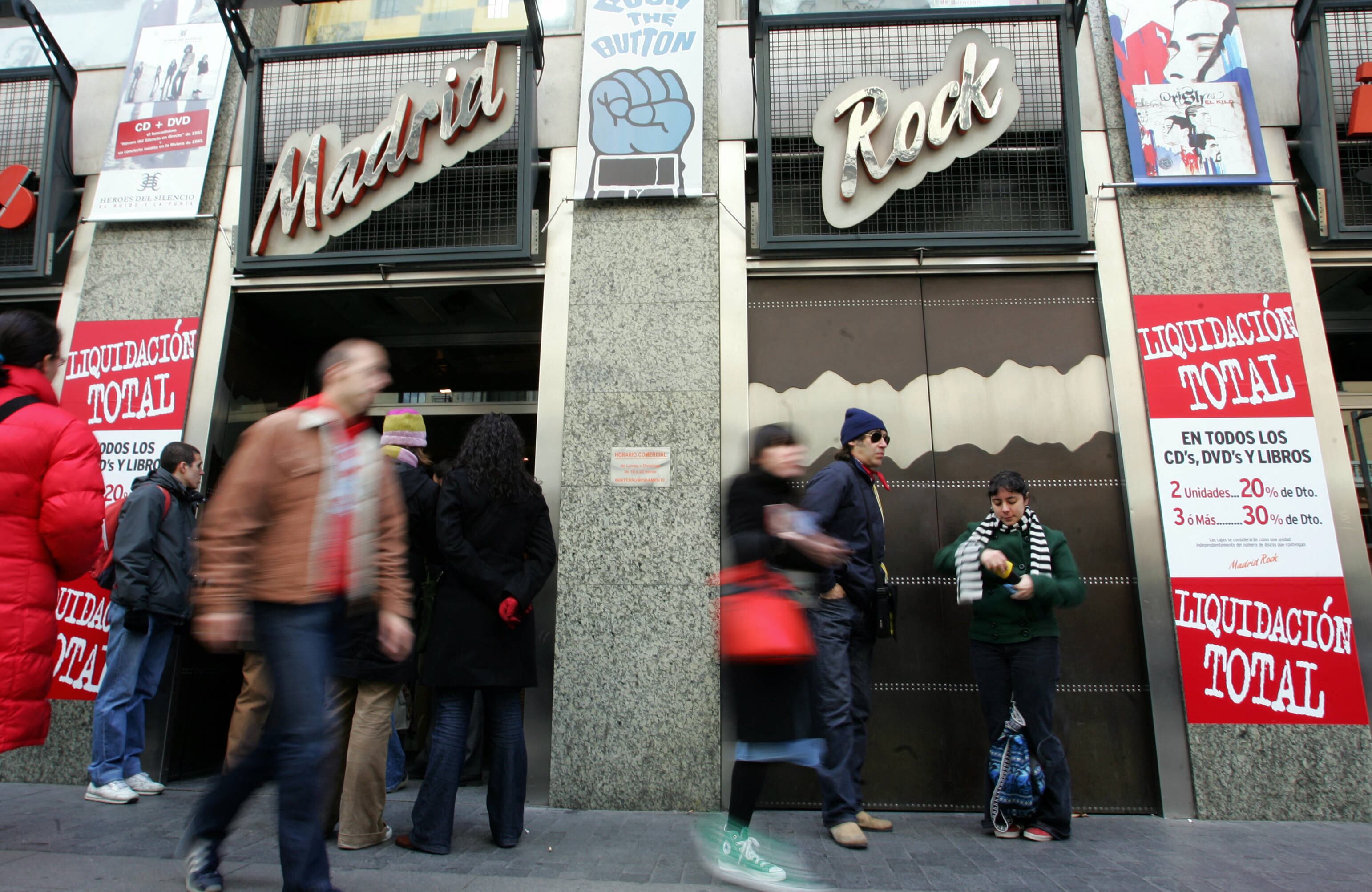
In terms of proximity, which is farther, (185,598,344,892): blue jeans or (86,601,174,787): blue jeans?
(86,601,174,787): blue jeans

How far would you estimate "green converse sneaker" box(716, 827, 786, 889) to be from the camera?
3.04 m

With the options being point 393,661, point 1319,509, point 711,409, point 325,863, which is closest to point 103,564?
point 393,661

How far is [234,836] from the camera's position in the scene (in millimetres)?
3527

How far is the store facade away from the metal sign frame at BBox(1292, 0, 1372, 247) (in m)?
0.11

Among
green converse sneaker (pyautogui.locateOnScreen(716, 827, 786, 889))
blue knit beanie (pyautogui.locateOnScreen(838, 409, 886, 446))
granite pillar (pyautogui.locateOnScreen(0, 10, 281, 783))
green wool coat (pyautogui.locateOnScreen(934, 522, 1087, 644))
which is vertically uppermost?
granite pillar (pyautogui.locateOnScreen(0, 10, 281, 783))

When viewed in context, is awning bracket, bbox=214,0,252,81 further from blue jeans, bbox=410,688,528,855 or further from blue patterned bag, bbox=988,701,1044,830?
blue patterned bag, bbox=988,701,1044,830

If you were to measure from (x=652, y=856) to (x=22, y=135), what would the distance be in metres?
6.48

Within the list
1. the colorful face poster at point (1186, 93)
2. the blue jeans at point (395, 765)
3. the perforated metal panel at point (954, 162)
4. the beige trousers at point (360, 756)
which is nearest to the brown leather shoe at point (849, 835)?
the beige trousers at point (360, 756)

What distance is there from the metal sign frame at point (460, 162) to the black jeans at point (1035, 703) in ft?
11.8

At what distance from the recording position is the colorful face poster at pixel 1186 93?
5.14m

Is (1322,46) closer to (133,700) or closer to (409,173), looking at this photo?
(409,173)

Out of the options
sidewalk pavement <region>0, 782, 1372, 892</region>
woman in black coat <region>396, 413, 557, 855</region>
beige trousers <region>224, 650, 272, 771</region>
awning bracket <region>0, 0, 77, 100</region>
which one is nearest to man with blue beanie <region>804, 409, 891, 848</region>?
sidewalk pavement <region>0, 782, 1372, 892</region>

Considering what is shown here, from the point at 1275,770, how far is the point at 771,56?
5.10 m

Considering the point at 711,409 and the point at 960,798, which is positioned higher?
the point at 711,409
